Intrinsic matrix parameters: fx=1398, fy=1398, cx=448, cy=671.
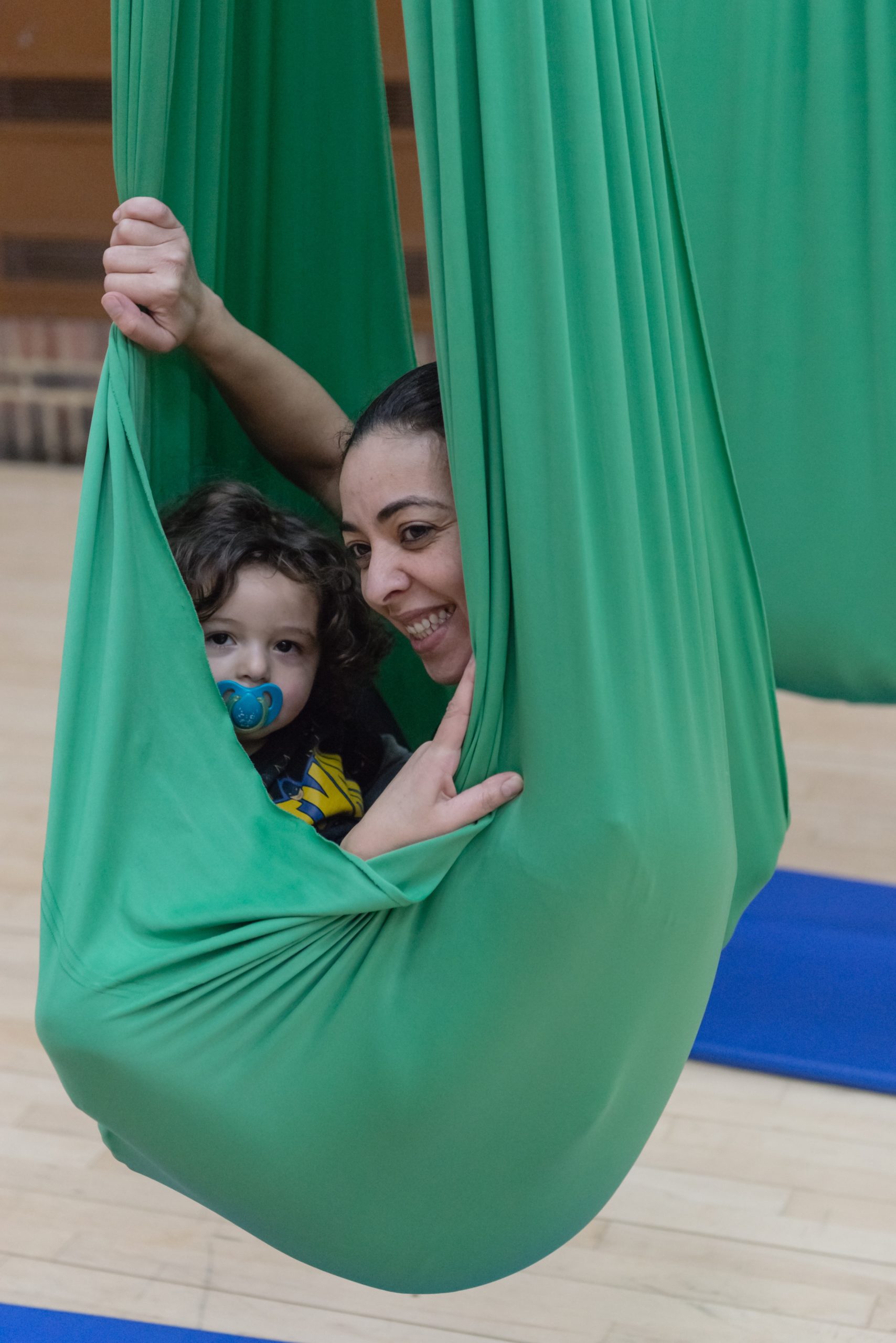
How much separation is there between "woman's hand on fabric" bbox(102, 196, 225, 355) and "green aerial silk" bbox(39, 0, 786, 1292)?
0.10 feet

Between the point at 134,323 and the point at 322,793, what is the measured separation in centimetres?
43

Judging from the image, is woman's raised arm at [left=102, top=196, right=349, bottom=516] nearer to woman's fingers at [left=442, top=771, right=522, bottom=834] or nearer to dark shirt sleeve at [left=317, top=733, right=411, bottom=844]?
dark shirt sleeve at [left=317, top=733, right=411, bottom=844]

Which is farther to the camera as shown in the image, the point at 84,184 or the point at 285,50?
the point at 84,184

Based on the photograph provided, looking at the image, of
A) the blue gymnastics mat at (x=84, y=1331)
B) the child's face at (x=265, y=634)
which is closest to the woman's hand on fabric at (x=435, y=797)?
the child's face at (x=265, y=634)

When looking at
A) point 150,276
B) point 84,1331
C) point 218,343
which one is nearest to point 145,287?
point 150,276

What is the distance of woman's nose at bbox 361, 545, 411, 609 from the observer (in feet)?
3.74

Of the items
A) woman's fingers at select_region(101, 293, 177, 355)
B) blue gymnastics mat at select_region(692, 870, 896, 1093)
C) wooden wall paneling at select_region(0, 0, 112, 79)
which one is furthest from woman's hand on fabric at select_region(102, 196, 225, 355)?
wooden wall paneling at select_region(0, 0, 112, 79)

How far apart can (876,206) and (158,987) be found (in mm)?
1025

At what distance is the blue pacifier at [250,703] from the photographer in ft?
4.00

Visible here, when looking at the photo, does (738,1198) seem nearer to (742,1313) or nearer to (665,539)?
(742,1313)

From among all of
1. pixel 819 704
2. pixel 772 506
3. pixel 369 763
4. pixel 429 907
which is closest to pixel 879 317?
pixel 772 506

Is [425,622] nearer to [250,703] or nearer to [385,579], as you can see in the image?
[385,579]

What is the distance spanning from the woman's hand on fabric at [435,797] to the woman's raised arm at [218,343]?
16.6 inches

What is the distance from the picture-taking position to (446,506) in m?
1.13
